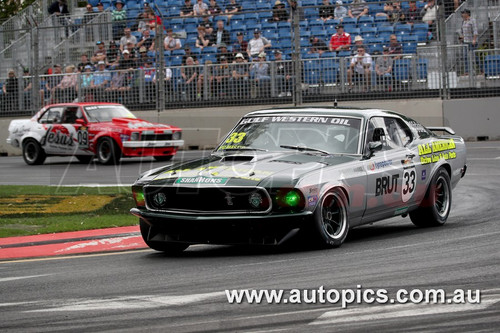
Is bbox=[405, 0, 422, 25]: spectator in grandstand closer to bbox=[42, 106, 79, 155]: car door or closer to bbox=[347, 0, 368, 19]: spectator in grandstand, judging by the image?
bbox=[347, 0, 368, 19]: spectator in grandstand

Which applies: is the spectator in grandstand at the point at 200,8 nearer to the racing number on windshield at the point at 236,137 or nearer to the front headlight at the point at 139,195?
the racing number on windshield at the point at 236,137

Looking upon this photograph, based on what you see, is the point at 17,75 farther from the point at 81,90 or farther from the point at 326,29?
the point at 326,29

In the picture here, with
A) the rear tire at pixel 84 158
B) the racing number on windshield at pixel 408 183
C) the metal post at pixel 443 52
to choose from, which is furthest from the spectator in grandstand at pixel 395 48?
the racing number on windshield at pixel 408 183

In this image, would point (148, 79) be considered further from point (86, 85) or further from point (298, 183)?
point (298, 183)

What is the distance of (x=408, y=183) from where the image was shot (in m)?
10.3

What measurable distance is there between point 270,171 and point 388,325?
3.33m

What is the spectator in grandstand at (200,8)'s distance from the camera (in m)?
26.0

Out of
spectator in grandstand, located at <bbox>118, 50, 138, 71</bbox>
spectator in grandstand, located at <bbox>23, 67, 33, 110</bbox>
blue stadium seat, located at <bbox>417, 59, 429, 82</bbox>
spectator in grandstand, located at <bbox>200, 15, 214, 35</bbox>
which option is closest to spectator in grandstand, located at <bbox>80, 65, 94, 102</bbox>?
spectator in grandstand, located at <bbox>118, 50, 138, 71</bbox>

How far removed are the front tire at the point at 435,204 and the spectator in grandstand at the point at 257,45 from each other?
527 inches

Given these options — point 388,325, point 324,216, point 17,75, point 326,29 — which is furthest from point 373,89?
point 388,325

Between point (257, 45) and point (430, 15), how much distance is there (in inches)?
169

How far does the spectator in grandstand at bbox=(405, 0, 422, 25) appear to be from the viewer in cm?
2323

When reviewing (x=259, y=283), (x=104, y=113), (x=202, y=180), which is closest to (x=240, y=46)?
(x=104, y=113)

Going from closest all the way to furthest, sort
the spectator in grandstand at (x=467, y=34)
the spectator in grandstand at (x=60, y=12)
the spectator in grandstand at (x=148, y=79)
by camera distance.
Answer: the spectator in grandstand at (x=467, y=34), the spectator in grandstand at (x=148, y=79), the spectator in grandstand at (x=60, y=12)
